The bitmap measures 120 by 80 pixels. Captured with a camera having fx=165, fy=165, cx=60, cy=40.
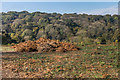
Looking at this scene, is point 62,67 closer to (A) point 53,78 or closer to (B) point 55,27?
(A) point 53,78

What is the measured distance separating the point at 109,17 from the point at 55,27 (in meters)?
9.10

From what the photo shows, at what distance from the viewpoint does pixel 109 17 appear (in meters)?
24.7

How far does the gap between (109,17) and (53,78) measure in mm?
22354

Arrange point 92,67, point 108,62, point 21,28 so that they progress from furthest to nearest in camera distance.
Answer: point 21,28 < point 108,62 < point 92,67

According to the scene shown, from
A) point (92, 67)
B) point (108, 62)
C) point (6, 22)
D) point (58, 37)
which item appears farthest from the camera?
point (6, 22)

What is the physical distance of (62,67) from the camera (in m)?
5.05

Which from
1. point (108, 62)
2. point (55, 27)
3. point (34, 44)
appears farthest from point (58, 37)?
point (108, 62)

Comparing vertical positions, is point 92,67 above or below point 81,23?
below

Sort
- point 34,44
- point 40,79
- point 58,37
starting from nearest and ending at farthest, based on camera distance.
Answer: point 40,79 → point 34,44 → point 58,37

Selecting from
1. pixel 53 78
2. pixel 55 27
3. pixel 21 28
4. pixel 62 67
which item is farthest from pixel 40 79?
pixel 21 28

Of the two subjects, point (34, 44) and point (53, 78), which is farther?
point (34, 44)

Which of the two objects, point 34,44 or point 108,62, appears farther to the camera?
point 34,44

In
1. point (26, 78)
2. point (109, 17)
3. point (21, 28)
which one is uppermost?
point (109, 17)

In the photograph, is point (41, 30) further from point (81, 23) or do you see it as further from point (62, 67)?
point (62, 67)
